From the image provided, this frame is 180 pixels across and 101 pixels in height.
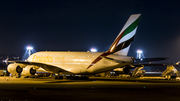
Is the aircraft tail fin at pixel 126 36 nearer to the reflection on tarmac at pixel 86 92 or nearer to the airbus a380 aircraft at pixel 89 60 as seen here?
the airbus a380 aircraft at pixel 89 60

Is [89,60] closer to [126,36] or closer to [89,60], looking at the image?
[89,60]

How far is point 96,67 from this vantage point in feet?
132

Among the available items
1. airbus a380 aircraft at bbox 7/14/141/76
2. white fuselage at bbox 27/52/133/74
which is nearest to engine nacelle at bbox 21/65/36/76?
airbus a380 aircraft at bbox 7/14/141/76

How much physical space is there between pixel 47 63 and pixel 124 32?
1510cm

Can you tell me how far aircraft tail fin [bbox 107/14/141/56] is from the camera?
38.5 meters

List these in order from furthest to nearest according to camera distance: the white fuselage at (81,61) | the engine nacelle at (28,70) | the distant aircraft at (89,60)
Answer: the engine nacelle at (28,70), the white fuselage at (81,61), the distant aircraft at (89,60)

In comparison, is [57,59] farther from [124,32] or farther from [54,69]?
[124,32]

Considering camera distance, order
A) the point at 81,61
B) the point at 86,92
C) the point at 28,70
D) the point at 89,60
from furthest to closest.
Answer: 1. the point at 28,70
2. the point at 81,61
3. the point at 89,60
4. the point at 86,92

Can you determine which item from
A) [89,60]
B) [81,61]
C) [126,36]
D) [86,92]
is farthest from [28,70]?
[86,92]

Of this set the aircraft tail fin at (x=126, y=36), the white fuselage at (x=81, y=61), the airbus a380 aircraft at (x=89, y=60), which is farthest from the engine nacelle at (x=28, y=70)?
the aircraft tail fin at (x=126, y=36)

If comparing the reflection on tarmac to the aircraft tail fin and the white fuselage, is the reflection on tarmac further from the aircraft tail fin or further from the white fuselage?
the aircraft tail fin

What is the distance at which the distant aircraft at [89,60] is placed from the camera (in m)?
38.5

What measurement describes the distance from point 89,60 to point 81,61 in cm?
147

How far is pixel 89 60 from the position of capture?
41.0m
